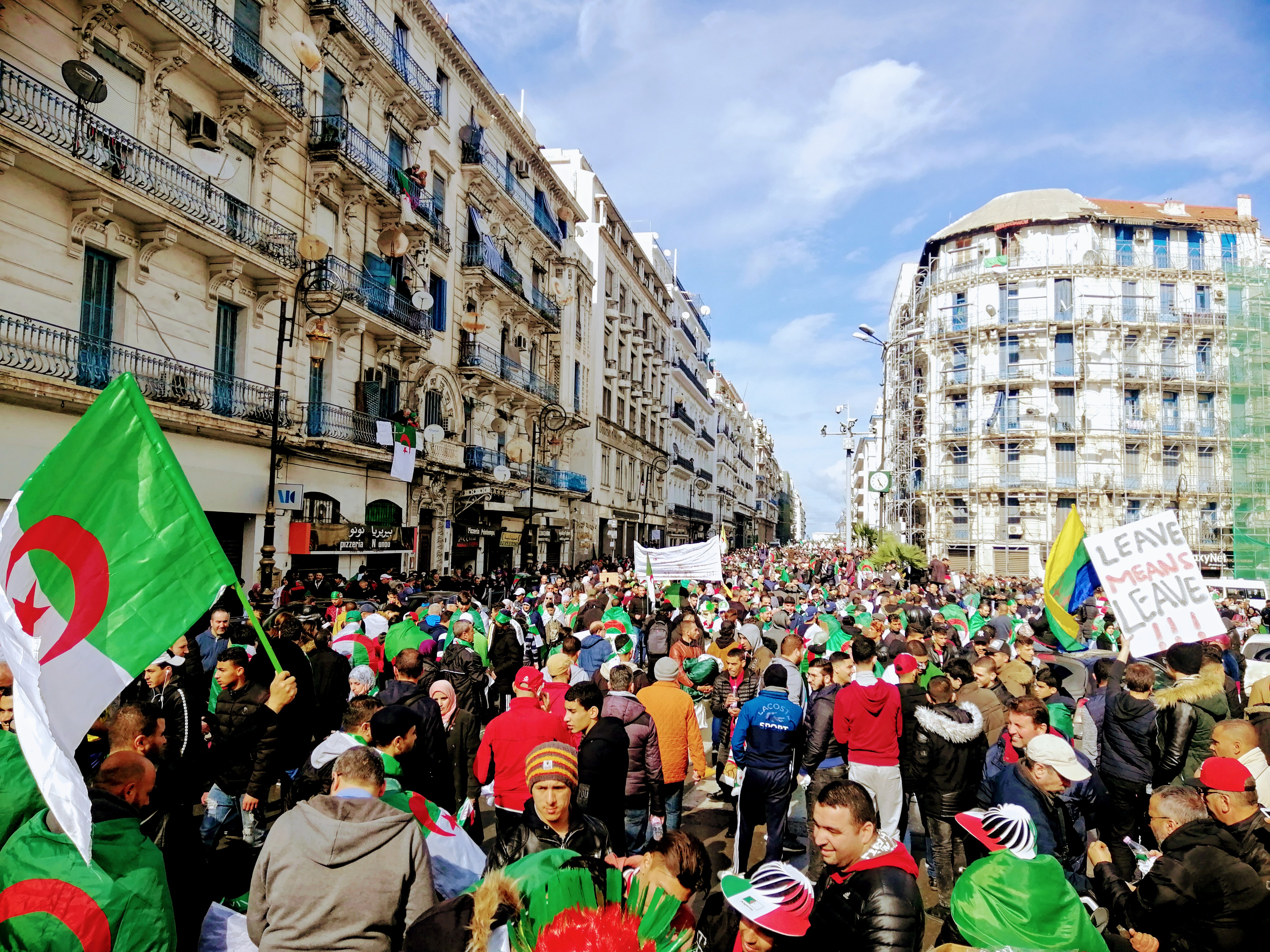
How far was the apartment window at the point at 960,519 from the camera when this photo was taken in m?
40.4

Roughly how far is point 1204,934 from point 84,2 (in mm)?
17297

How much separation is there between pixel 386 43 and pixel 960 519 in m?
33.5

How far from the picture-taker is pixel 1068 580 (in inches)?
378

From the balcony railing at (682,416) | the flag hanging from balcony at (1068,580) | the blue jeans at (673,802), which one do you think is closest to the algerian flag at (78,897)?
the blue jeans at (673,802)

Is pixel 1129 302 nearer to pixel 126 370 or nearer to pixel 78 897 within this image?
pixel 126 370

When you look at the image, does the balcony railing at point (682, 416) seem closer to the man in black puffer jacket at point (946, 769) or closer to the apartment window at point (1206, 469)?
the apartment window at point (1206, 469)

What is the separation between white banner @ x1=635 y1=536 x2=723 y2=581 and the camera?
47.8 ft

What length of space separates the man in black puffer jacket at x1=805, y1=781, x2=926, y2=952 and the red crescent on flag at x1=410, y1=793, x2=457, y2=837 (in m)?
1.54

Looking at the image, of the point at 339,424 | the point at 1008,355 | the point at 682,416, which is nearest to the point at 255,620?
the point at 339,424

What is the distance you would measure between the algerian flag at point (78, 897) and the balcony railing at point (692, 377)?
2274 inches

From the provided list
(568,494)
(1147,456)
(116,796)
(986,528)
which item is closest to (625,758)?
(116,796)

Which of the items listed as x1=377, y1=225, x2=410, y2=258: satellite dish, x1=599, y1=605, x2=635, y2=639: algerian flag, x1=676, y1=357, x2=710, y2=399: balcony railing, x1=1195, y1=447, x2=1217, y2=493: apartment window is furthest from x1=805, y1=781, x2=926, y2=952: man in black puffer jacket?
x1=676, y1=357, x2=710, y2=399: balcony railing

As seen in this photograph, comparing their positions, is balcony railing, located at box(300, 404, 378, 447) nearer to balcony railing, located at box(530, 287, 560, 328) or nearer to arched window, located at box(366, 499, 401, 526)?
arched window, located at box(366, 499, 401, 526)

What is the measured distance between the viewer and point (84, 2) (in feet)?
41.4
